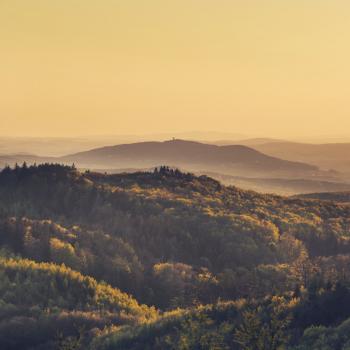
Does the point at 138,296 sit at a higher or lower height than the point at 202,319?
lower

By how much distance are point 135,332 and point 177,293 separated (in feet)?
224

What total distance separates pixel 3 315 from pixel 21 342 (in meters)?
17.1

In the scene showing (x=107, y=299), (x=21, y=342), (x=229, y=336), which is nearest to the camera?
(x=229, y=336)

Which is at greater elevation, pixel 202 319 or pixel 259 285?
pixel 202 319

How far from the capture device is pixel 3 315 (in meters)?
147

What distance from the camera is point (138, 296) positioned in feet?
622

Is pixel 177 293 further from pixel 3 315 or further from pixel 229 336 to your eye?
pixel 229 336

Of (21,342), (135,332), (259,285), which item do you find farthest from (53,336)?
(259,285)

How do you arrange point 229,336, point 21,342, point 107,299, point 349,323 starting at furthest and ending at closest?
point 107,299, point 21,342, point 229,336, point 349,323

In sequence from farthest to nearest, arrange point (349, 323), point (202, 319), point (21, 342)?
point (21, 342) → point (349, 323) → point (202, 319)

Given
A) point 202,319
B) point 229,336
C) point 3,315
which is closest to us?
point 202,319

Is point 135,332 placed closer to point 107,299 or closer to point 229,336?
point 229,336

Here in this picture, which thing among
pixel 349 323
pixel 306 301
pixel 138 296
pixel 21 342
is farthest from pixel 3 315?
pixel 349 323

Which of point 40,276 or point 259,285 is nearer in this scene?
point 40,276
